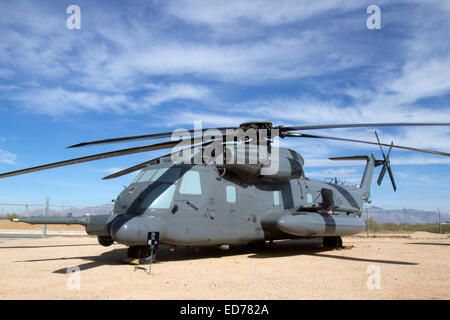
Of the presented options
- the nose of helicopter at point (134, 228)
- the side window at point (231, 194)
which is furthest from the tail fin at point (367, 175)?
the nose of helicopter at point (134, 228)

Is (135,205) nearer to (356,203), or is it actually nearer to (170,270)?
(170,270)

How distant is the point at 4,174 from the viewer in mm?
7957

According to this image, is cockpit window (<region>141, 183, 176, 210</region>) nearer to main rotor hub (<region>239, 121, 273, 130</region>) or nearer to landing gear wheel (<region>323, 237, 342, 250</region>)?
main rotor hub (<region>239, 121, 273, 130</region>)

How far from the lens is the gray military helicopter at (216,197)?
8.71m

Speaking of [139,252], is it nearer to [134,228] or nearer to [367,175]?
[134,228]

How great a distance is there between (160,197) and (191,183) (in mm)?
1085

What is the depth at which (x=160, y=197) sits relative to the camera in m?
9.14

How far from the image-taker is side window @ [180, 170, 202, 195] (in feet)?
31.6

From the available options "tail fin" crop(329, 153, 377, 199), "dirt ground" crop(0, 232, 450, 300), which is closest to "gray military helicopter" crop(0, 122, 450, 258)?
"dirt ground" crop(0, 232, 450, 300)

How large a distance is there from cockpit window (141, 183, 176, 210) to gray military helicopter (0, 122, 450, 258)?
A: 27 millimetres

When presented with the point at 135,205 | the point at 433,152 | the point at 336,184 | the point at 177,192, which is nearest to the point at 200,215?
the point at 177,192

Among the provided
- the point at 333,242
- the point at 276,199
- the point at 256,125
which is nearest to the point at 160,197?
the point at 256,125

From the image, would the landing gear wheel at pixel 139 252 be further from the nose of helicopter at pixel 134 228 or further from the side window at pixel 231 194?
the side window at pixel 231 194
